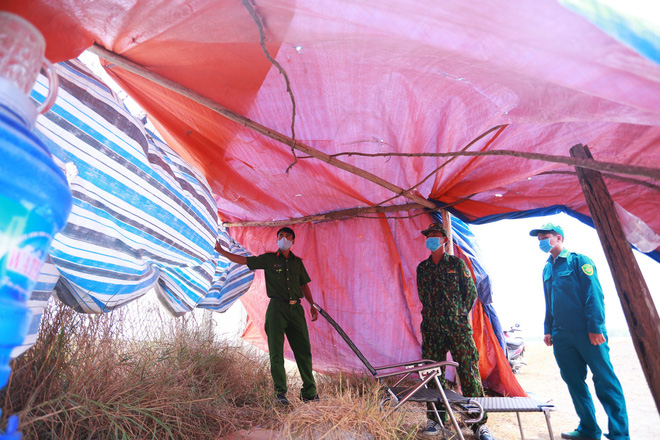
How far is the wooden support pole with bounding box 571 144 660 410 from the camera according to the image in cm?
186

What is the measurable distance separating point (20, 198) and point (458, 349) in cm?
357

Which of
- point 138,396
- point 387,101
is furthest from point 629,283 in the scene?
point 138,396

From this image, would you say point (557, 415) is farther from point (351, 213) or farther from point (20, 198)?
point (20, 198)

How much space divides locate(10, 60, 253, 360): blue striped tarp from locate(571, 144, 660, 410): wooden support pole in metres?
2.49

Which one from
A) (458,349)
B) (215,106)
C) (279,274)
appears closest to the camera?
(215,106)

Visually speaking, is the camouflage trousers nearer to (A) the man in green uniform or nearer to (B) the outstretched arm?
(A) the man in green uniform

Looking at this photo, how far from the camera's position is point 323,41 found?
6.11 ft

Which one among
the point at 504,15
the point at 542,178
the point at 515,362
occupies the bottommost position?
the point at 515,362

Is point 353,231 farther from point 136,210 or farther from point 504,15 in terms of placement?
point 504,15

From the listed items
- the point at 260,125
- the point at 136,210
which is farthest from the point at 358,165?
the point at 136,210

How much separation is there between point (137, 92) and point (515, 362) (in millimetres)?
7697

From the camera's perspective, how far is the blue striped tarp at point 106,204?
5.65 feet

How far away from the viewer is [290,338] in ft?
13.5

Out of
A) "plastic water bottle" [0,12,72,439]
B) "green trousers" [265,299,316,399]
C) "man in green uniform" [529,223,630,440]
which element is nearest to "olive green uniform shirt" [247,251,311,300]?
"green trousers" [265,299,316,399]
